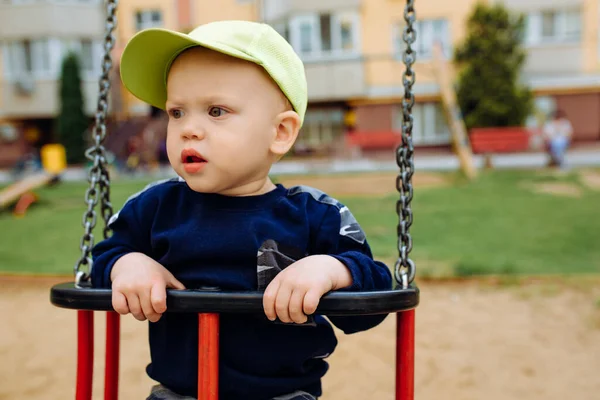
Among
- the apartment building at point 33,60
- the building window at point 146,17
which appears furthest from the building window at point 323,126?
the apartment building at point 33,60

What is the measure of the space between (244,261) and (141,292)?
0.23 m

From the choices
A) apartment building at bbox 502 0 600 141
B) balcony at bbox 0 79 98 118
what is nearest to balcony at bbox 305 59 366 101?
apartment building at bbox 502 0 600 141

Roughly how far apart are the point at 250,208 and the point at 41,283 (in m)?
4.05

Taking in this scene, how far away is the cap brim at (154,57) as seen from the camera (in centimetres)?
130

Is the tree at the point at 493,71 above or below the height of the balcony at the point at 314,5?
below

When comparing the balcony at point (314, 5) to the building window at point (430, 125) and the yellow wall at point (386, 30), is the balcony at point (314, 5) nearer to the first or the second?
the yellow wall at point (386, 30)

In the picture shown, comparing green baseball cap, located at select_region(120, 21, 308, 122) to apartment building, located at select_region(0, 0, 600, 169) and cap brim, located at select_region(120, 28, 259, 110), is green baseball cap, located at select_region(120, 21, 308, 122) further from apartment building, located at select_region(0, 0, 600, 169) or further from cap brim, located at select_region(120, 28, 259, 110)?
apartment building, located at select_region(0, 0, 600, 169)

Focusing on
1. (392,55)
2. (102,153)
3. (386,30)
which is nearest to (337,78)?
(392,55)

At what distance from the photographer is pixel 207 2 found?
20500 millimetres

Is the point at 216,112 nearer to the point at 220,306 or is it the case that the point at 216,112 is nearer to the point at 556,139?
the point at 220,306

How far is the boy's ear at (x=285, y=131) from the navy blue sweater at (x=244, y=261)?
0.36 ft

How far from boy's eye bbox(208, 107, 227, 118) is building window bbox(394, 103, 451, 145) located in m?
18.0

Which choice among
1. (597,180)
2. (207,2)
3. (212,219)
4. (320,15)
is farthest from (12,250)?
(207,2)

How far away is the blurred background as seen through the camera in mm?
3240
